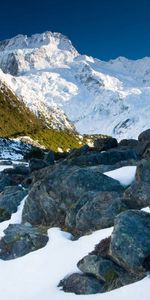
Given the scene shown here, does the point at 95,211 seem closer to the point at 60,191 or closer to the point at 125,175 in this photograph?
the point at 60,191

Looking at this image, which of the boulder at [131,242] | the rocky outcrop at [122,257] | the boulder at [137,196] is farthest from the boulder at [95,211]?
the boulder at [131,242]

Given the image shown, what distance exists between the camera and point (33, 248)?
2712cm

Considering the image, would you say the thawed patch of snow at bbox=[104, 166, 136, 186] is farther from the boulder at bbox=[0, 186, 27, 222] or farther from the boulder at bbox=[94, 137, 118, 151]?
the boulder at bbox=[94, 137, 118, 151]

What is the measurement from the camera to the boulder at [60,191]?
31.3 meters

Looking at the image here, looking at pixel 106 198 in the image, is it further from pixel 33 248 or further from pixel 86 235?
pixel 33 248

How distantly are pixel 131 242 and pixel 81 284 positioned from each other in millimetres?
2884

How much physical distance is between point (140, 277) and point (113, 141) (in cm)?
5148

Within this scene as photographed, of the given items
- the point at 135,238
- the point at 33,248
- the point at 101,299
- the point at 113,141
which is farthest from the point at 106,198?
the point at 113,141

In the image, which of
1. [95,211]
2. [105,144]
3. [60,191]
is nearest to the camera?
[95,211]

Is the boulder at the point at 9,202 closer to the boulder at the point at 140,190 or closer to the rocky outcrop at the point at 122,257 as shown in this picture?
the boulder at the point at 140,190

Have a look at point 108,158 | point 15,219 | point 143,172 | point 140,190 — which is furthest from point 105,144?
point 140,190

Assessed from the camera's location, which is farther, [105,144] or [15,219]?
[105,144]

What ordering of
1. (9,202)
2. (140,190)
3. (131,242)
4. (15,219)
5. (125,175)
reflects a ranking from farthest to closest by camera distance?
(9,202) → (15,219) → (125,175) → (140,190) → (131,242)

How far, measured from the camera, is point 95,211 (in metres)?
27.3
